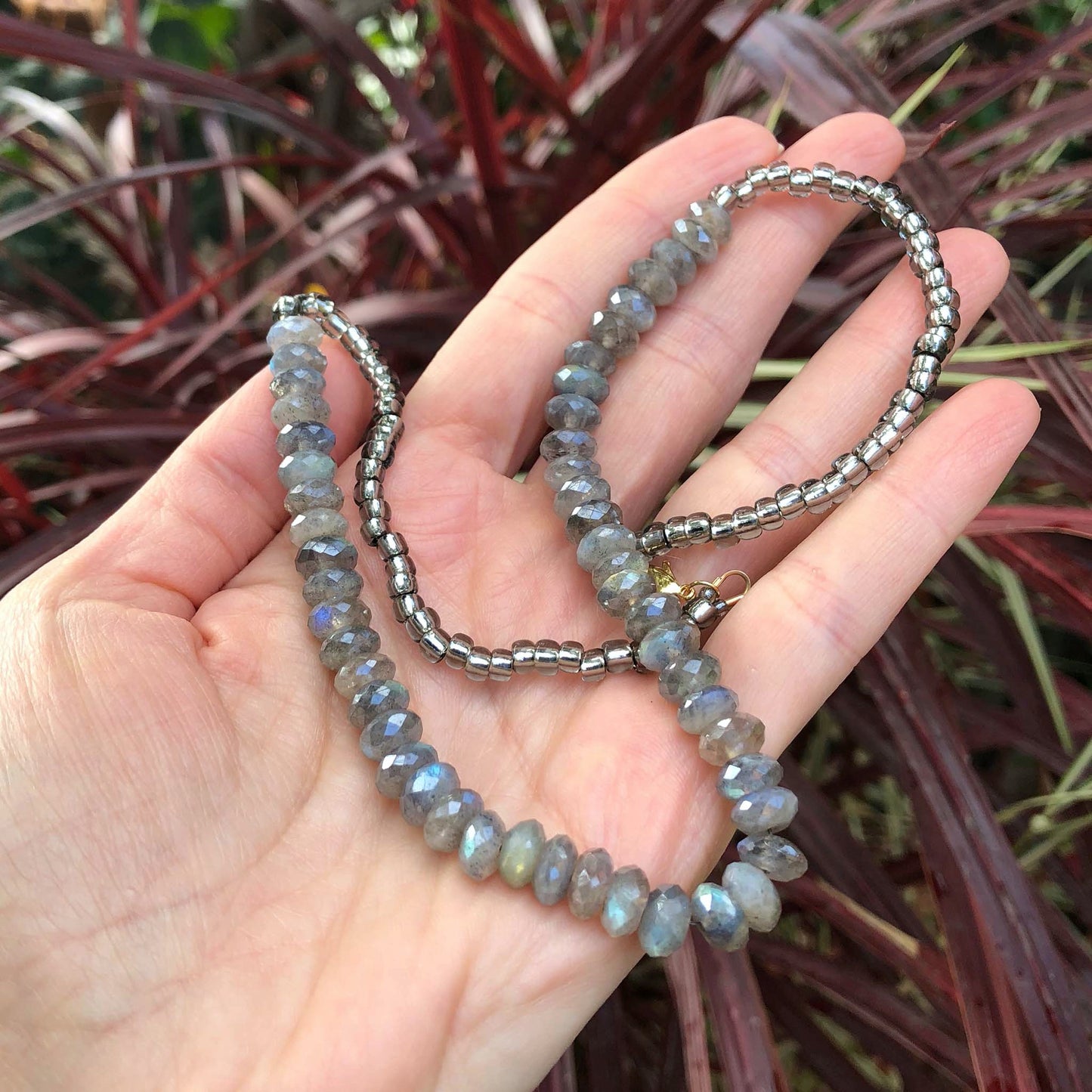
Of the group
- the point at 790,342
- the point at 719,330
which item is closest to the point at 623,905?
the point at 719,330

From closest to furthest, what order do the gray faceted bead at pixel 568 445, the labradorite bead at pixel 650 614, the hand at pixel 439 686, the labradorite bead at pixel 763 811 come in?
1. the hand at pixel 439 686
2. the labradorite bead at pixel 763 811
3. the labradorite bead at pixel 650 614
4. the gray faceted bead at pixel 568 445

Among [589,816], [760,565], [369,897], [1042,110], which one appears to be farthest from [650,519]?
[1042,110]

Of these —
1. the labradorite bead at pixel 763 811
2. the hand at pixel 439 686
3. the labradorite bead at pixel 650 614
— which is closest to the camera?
the hand at pixel 439 686

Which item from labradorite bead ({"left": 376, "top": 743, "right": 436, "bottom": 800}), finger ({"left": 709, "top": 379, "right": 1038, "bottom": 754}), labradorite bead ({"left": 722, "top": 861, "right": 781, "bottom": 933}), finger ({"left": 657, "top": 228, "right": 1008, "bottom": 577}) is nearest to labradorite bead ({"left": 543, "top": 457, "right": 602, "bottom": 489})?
finger ({"left": 657, "top": 228, "right": 1008, "bottom": 577})

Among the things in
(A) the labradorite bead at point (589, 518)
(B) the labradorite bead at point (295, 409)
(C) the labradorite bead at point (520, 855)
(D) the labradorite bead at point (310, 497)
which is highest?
(B) the labradorite bead at point (295, 409)

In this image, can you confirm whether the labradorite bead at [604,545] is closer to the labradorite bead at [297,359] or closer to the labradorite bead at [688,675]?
the labradorite bead at [688,675]

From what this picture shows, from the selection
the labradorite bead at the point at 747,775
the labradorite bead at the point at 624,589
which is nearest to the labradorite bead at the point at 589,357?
the labradorite bead at the point at 624,589
